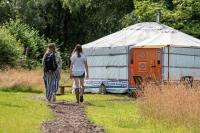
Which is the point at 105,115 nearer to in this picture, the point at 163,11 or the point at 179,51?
the point at 179,51

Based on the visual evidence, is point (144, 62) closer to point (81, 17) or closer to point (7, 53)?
point (7, 53)

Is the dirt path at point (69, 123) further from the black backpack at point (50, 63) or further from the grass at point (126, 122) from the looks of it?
the black backpack at point (50, 63)

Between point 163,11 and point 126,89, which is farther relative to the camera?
point 163,11

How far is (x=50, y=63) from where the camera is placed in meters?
16.4

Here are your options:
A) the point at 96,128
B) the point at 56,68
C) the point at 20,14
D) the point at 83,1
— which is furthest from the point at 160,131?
the point at 20,14

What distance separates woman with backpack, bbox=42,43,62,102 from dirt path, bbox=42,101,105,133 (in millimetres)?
1455

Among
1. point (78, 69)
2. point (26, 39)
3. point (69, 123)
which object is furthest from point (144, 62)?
point (26, 39)

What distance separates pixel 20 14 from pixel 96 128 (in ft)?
129

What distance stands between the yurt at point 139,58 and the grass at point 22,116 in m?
9.59

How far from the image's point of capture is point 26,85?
25000mm

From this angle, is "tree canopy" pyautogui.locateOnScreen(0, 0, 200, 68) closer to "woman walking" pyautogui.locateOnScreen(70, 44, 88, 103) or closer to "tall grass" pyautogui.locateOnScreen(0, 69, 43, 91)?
"tall grass" pyautogui.locateOnScreen(0, 69, 43, 91)

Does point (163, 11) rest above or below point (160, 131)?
above

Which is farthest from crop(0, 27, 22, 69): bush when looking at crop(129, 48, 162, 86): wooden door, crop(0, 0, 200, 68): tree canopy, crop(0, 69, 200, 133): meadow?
crop(0, 69, 200, 133): meadow

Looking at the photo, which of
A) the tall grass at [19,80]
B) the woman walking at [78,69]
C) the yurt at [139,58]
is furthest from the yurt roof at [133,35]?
the woman walking at [78,69]
